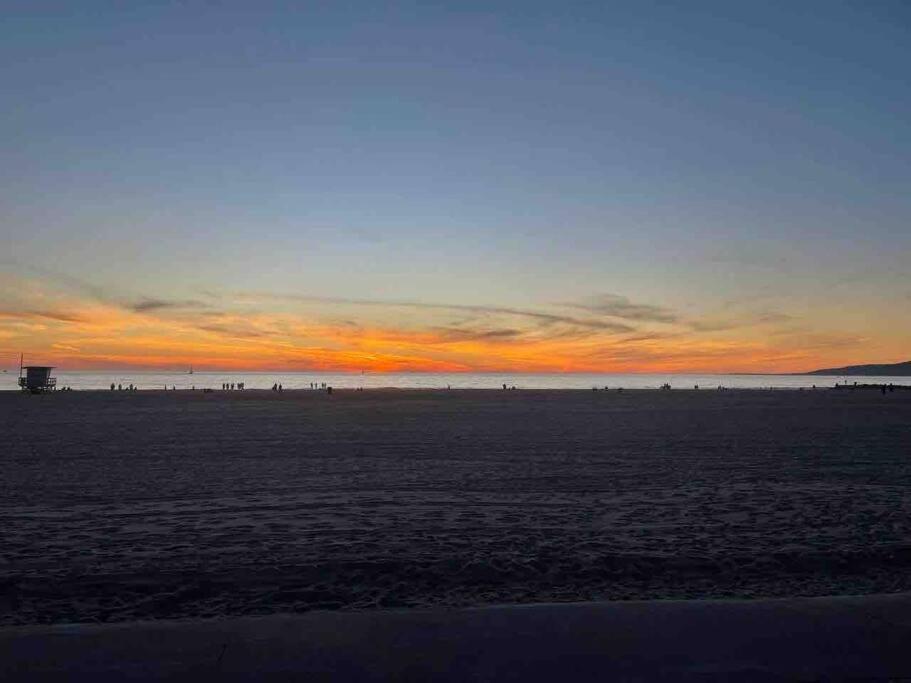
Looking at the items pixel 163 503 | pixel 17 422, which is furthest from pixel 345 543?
pixel 17 422

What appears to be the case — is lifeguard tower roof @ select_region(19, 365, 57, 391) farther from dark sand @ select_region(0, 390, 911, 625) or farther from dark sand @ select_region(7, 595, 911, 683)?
dark sand @ select_region(7, 595, 911, 683)

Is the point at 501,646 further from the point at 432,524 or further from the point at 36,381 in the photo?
the point at 36,381

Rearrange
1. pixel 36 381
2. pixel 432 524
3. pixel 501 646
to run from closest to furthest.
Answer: pixel 501 646
pixel 432 524
pixel 36 381

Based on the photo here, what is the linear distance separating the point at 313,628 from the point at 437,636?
115 cm

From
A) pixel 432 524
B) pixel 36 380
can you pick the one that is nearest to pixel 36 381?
pixel 36 380

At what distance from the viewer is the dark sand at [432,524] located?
8227 mm

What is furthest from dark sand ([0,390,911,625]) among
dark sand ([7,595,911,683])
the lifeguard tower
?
the lifeguard tower

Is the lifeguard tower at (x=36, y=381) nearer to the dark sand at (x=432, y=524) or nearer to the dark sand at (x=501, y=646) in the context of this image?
the dark sand at (x=432, y=524)

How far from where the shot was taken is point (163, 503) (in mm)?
14383

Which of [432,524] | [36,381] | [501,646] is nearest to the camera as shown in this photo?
[501,646]

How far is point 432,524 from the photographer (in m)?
12.2

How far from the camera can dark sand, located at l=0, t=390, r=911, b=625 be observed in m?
8.23

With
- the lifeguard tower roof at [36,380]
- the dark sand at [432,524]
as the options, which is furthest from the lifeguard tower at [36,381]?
the dark sand at [432,524]

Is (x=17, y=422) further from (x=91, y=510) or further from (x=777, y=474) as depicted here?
(x=777, y=474)
